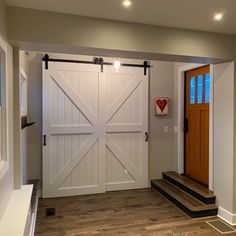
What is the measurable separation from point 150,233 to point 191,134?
2120 mm

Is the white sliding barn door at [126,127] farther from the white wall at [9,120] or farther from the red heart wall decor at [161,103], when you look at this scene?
the white wall at [9,120]

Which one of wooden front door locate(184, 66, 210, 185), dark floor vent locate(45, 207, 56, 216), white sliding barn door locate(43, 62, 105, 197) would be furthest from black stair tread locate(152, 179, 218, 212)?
dark floor vent locate(45, 207, 56, 216)

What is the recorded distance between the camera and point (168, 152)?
4754 mm

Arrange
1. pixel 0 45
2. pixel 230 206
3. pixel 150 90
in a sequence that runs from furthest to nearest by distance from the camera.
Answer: pixel 150 90 < pixel 230 206 < pixel 0 45

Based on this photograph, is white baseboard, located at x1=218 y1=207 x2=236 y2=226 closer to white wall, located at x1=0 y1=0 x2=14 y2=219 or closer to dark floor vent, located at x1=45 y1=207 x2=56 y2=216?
dark floor vent, located at x1=45 y1=207 x2=56 y2=216

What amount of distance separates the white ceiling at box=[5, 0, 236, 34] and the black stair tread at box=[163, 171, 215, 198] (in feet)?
7.85

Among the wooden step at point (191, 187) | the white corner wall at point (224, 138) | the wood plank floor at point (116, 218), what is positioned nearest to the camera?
the wood plank floor at point (116, 218)

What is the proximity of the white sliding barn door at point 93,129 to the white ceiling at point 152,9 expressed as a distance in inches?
71.9

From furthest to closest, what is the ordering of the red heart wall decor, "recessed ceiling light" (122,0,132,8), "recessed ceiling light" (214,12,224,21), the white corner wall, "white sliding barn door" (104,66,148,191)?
the red heart wall decor < "white sliding barn door" (104,66,148,191) < the white corner wall < "recessed ceiling light" (214,12,224,21) < "recessed ceiling light" (122,0,132,8)

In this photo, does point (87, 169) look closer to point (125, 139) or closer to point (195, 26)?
point (125, 139)

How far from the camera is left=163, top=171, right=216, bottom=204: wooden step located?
3425 millimetres

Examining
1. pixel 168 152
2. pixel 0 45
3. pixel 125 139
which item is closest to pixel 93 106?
pixel 125 139

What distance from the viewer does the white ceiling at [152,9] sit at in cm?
211

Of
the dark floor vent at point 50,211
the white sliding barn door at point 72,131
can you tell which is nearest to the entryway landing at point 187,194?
the white sliding barn door at point 72,131
